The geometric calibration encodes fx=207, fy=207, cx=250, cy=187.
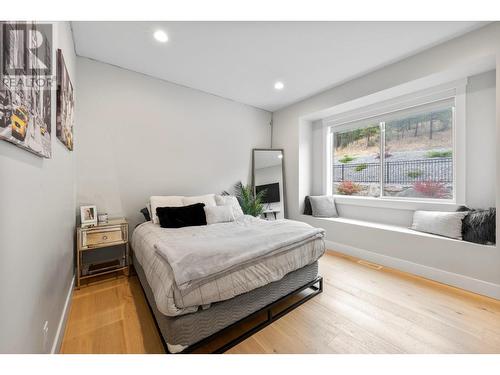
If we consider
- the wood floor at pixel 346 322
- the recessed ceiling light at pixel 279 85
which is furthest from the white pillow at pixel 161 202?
the recessed ceiling light at pixel 279 85

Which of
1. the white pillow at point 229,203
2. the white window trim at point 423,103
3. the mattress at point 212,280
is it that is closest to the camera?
the mattress at point 212,280

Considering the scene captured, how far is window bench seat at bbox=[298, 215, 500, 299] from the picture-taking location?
216 centimetres

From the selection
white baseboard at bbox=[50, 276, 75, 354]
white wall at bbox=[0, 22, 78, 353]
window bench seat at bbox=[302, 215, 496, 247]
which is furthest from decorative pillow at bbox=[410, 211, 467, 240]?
white baseboard at bbox=[50, 276, 75, 354]

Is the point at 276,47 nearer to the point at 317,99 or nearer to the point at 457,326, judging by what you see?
the point at 317,99

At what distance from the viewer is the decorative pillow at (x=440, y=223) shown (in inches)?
94.3

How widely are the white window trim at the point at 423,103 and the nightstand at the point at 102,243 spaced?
11.8ft

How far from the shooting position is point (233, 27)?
6.73 feet

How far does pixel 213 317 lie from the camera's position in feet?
4.61

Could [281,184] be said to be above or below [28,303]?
above

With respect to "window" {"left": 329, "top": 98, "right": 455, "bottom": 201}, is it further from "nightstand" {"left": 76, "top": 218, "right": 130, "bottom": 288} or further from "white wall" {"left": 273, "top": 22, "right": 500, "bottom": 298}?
"nightstand" {"left": 76, "top": 218, "right": 130, "bottom": 288}

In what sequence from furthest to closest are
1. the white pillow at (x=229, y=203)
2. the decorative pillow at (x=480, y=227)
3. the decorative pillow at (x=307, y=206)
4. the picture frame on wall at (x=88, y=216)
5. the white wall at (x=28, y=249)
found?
1. the decorative pillow at (x=307, y=206)
2. the white pillow at (x=229, y=203)
3. the picture frame on wall at (x=88, y=216)
4. the decorative pillow at (x=480, y=227)
5. the white wall at (x=28, y=249)

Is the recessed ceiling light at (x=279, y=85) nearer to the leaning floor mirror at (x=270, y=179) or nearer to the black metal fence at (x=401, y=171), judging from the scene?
the leaning floor mirror at (x=270, y=179)
